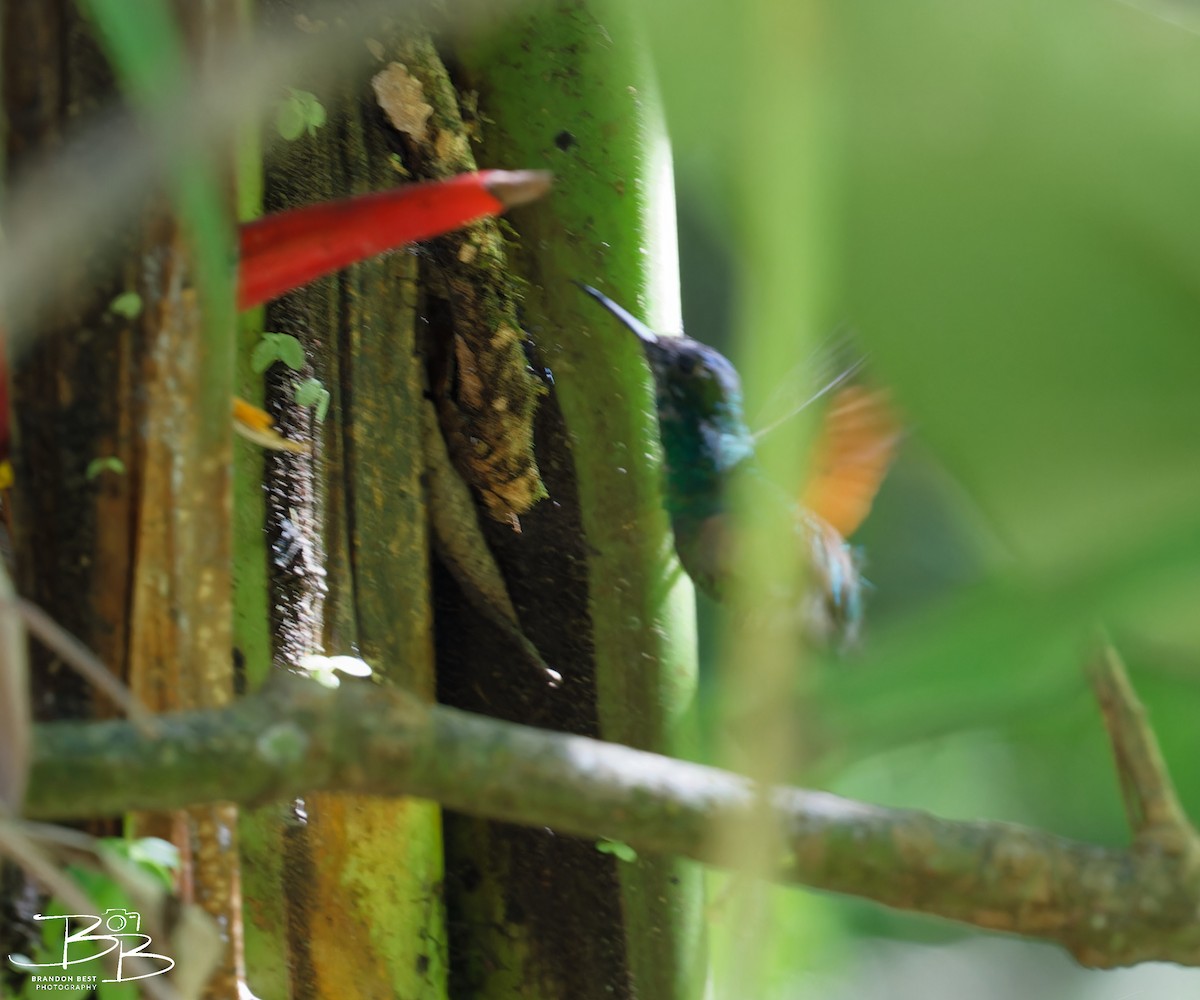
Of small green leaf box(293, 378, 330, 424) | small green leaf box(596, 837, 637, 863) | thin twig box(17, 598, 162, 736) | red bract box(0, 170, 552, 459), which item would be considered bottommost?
small green leaf box(596, 837, 637, 863)

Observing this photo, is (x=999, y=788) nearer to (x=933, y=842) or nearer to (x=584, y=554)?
(x=933, y=842)

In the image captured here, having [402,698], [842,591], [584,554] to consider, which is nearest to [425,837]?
[584,554]

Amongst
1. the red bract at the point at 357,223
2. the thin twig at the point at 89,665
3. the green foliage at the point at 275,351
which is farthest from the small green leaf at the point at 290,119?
the thin twig at the point at 89,665

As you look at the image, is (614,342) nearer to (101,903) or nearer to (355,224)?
(355,224)

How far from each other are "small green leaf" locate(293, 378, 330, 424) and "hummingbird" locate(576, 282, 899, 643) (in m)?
0.18

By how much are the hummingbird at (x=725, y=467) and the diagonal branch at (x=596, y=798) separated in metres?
0.14

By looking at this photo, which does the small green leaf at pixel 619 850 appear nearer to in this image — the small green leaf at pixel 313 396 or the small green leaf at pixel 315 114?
the small green leaf at pixel 313 396

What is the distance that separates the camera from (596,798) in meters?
0.33

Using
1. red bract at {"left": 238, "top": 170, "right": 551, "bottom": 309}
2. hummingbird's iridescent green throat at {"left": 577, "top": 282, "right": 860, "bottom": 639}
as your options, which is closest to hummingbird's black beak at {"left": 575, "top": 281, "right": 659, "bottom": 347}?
hummingbird's iridescent green throat at {"left": 577, "top": 282, "right": 860, "bottom": 639}

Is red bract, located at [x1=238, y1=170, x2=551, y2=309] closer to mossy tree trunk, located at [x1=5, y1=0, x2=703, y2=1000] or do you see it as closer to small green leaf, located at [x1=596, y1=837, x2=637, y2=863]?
mossy tree trunk, located at [x1=5, y1=0, x2=703, y2=1000]

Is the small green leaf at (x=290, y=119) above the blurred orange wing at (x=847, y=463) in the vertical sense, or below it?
above

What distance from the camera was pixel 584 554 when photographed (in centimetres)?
78

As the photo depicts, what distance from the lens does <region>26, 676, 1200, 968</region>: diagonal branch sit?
0.30 meters

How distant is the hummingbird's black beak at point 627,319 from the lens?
28.4 inches
